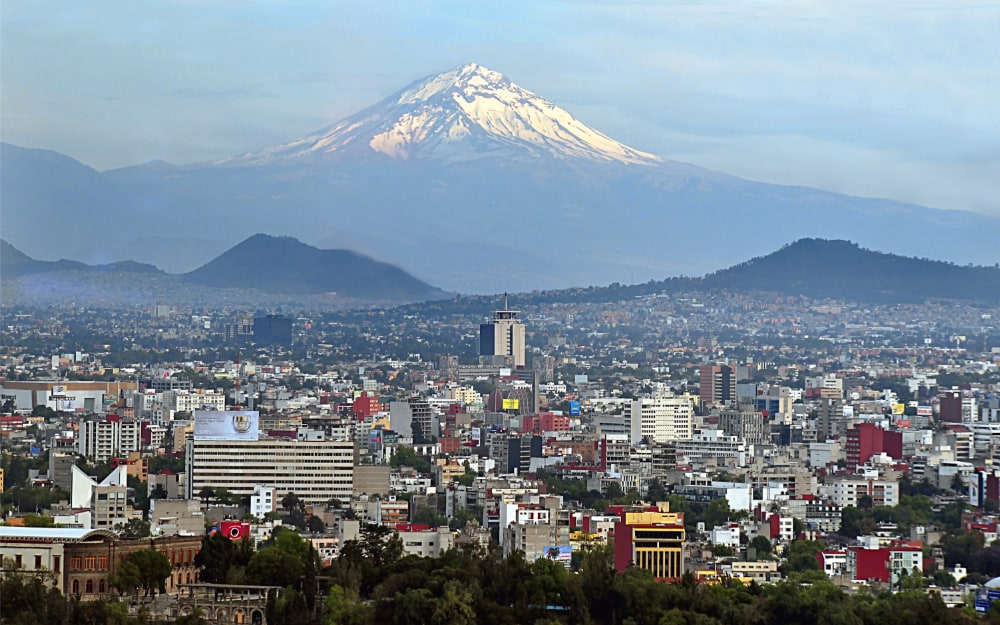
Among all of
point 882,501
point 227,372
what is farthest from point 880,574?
point 227,372

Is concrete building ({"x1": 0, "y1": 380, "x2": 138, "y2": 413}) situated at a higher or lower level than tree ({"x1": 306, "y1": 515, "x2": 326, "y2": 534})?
higher

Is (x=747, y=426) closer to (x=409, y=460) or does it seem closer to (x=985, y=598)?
(x=409, y=460)

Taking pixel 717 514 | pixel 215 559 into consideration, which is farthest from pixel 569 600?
pixel 717 514

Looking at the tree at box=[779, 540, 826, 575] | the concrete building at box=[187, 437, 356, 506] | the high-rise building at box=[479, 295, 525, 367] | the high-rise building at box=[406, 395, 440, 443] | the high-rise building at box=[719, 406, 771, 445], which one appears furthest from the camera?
the high-rise building at box=[479, 295, 525, 367]

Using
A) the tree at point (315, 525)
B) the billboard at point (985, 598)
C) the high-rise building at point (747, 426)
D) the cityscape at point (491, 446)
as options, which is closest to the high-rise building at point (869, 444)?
the cityscape at point (491, 446)

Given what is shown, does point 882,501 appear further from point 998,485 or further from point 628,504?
point 628,504

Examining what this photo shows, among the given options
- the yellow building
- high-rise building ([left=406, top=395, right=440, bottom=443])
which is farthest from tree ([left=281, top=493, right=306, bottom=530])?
high-rise building ([left=406, top=395, right=440, bottom=443])

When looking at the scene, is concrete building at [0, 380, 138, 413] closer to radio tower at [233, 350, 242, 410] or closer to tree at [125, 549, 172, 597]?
radio tower at [233, 350, 242, 410]
